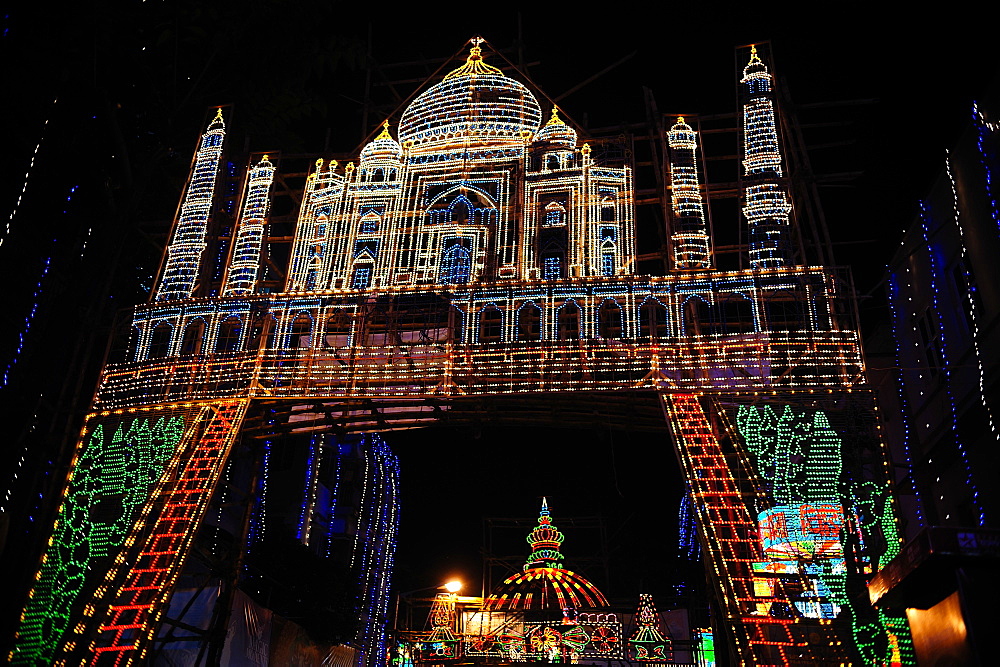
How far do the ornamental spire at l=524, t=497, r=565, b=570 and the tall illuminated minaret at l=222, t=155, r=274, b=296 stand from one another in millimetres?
11040

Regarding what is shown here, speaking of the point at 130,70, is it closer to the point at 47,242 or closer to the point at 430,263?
the point at 47,242

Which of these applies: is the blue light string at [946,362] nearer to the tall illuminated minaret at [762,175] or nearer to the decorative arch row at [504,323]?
the decorative arch row at [504,323]

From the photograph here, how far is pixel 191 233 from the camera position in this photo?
45.3ft

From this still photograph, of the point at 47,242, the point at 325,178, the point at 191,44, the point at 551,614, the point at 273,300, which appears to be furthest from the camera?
the point at 551,614

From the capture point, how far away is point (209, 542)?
1473 centimetres

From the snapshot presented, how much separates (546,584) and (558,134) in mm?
11896

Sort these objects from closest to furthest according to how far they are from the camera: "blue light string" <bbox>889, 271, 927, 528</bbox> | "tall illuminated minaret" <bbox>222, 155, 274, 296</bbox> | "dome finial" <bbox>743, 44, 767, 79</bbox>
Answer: "tall illuminated minaret" <bbox>222, 155, 274, 296</bbox>, "dome finial" <bbox>743, 44, 767, 79</bbox>, "blue light string" <bbox>889, 271, 927, 528</bbox>

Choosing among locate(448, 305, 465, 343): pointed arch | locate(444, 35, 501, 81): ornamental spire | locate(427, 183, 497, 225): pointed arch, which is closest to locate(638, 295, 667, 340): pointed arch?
locate(448, 305, 465, 343): pointed arch

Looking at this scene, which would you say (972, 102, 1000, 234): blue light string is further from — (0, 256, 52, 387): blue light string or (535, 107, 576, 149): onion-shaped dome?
(0, 256, 52, 387): blue light string

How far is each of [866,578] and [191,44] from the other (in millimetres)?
9120

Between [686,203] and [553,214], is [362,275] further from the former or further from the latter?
[686,203]

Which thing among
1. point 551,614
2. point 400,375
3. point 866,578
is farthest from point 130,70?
point 551,614

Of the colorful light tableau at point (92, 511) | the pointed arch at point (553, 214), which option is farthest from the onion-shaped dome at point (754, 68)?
the colorful light tableau at point (92, 511)

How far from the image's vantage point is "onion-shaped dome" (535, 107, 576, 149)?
561 inches
